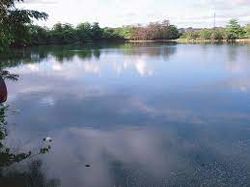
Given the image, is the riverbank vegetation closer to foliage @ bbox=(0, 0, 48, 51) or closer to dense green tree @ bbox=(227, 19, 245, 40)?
dense green tree @ bbox=(227, 19, 245, 40)

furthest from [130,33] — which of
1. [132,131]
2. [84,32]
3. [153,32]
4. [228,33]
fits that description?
[132,131]

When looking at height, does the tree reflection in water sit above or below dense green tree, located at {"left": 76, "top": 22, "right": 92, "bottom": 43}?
below

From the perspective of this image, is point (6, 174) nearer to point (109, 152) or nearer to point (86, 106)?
point (109, 152)

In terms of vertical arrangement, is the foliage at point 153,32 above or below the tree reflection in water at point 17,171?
above

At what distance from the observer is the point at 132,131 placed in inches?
547

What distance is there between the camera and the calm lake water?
32.1 feet

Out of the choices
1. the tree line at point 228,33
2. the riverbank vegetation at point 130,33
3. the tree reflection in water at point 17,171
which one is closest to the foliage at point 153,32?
the riverbank vegetation at point 130,33

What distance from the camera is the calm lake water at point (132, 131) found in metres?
9.77

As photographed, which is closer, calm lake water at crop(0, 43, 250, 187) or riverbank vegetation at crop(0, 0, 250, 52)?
calm lake water at crop(0, 43, 250, 187)

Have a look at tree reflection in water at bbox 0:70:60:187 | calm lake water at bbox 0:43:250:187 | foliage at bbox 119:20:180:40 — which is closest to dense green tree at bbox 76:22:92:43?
foliage at bbox 119:20:180:40

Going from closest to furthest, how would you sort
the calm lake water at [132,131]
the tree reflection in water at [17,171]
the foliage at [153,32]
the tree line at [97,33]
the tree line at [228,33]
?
1. the tree reflection in water at [17,171]
2. the calm lake water at [132,131]
3. the tree line at [97,33]
4. the tree line at [228,33]
5. the foliage at [153,32]

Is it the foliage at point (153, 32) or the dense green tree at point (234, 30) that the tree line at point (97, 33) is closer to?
the foliage at point (153, 32)

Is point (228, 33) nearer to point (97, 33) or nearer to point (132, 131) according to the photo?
point (97, 33)

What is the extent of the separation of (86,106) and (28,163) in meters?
7.87
